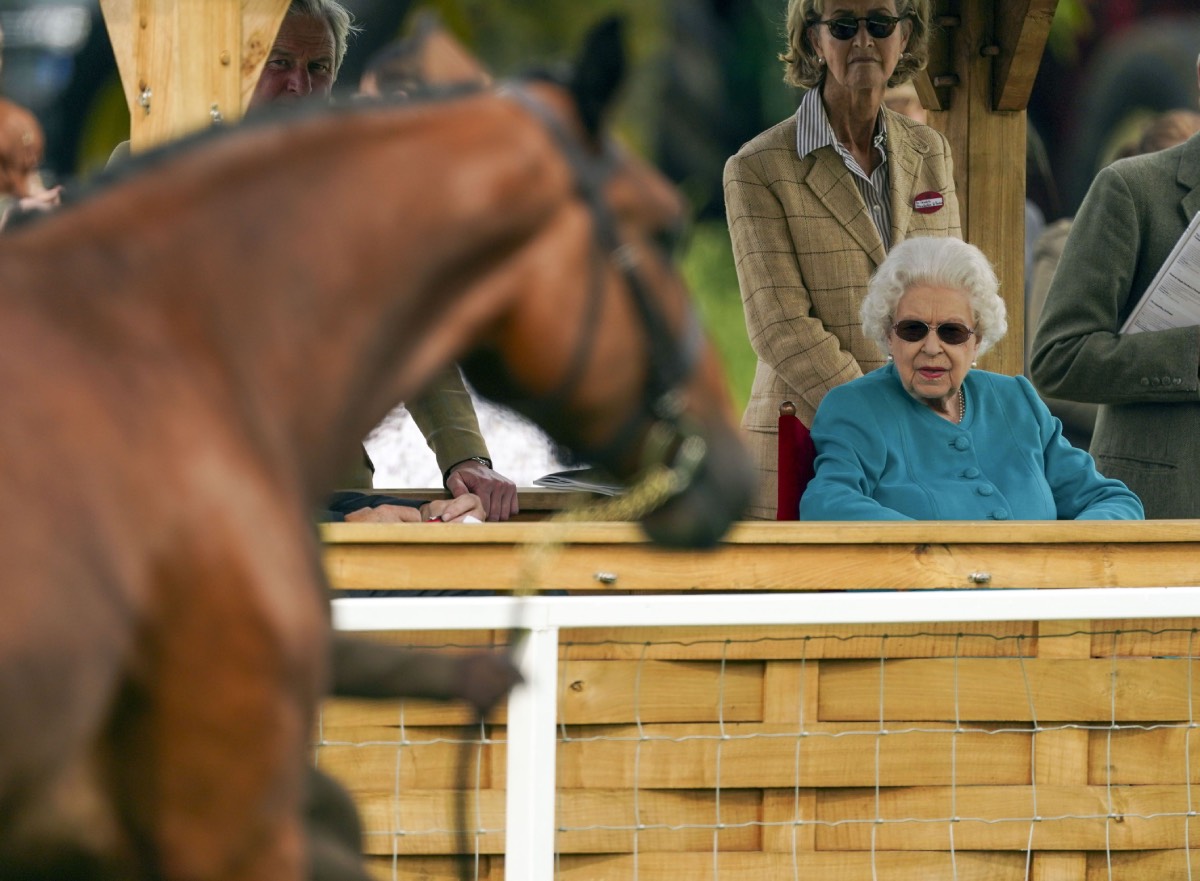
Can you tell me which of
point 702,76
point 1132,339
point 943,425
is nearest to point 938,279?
point 943,425

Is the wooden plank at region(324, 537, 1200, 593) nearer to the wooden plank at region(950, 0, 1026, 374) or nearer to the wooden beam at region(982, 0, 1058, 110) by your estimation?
the wooden plank at region(950, 0, 1026, 374)

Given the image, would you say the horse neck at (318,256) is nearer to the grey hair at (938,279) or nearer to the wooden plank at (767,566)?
the wooden plank at (767,566)

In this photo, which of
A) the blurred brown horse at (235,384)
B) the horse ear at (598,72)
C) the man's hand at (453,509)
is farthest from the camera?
the man's hand at (453,509)

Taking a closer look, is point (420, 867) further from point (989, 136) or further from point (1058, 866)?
point (989, 136)

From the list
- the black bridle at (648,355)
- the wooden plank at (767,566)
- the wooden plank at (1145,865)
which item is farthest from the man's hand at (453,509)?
the black bridle at (648,355)

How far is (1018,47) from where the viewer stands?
5.47 metres

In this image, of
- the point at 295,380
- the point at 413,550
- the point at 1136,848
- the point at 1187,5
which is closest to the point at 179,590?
the point at 295,380

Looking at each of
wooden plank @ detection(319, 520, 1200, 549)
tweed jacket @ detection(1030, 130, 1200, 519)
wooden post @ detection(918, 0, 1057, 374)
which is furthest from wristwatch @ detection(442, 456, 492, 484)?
wooden post @ detection(918, 0, 1057, 374)

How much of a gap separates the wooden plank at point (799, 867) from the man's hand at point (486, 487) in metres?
1.01

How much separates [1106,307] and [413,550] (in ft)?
6.48

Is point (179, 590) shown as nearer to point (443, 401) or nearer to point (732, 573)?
point (732, 573)

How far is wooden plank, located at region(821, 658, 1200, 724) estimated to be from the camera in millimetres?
3498

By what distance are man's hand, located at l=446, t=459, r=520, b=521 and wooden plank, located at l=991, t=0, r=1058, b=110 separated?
7.95 feet

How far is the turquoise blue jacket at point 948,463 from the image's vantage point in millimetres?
3936
